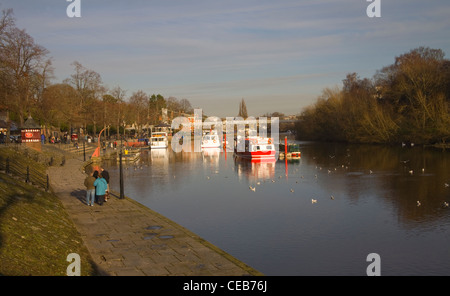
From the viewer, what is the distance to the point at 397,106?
224 feet

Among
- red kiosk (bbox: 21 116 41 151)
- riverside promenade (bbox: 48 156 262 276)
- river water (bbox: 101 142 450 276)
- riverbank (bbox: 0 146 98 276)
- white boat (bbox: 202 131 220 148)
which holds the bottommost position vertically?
river water (bbox: 101 142 450 276)

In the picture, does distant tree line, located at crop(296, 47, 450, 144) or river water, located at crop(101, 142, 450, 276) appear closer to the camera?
river water, located at crop(101, 142, 450, 276)

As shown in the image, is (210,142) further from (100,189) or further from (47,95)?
(100,189)

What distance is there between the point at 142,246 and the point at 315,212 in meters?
11.8

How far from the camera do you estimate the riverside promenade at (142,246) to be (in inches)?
416

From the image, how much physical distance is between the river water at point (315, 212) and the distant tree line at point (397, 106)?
22561 mm

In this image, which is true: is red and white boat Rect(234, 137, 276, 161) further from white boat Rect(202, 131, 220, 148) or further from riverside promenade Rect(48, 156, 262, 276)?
riverside promenade Rect(48, 156, 262, 276)

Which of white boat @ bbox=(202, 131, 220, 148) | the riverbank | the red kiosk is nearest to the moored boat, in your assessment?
white boat @ bbox=(202, 131, 220, 148)

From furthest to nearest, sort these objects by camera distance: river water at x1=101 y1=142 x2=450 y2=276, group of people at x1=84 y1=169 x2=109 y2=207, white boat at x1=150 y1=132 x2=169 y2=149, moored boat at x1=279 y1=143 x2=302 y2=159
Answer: white boat at x1=150 y1=132 x2=169 y2=149 < moored boat at x1=279 y1=143 x2=302 y2=159 < group of people at x1=84 y1=169 x2=109 y2=207 < river water at x1=101 y1=142 x2=450 y2=276

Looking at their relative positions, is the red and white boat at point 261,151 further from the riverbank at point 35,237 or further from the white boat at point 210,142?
the riverbank at point 35,237

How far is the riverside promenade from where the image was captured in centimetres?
1055

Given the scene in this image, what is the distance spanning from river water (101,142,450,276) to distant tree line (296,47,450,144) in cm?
2256

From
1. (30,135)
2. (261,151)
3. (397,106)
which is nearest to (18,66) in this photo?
(30,135)
